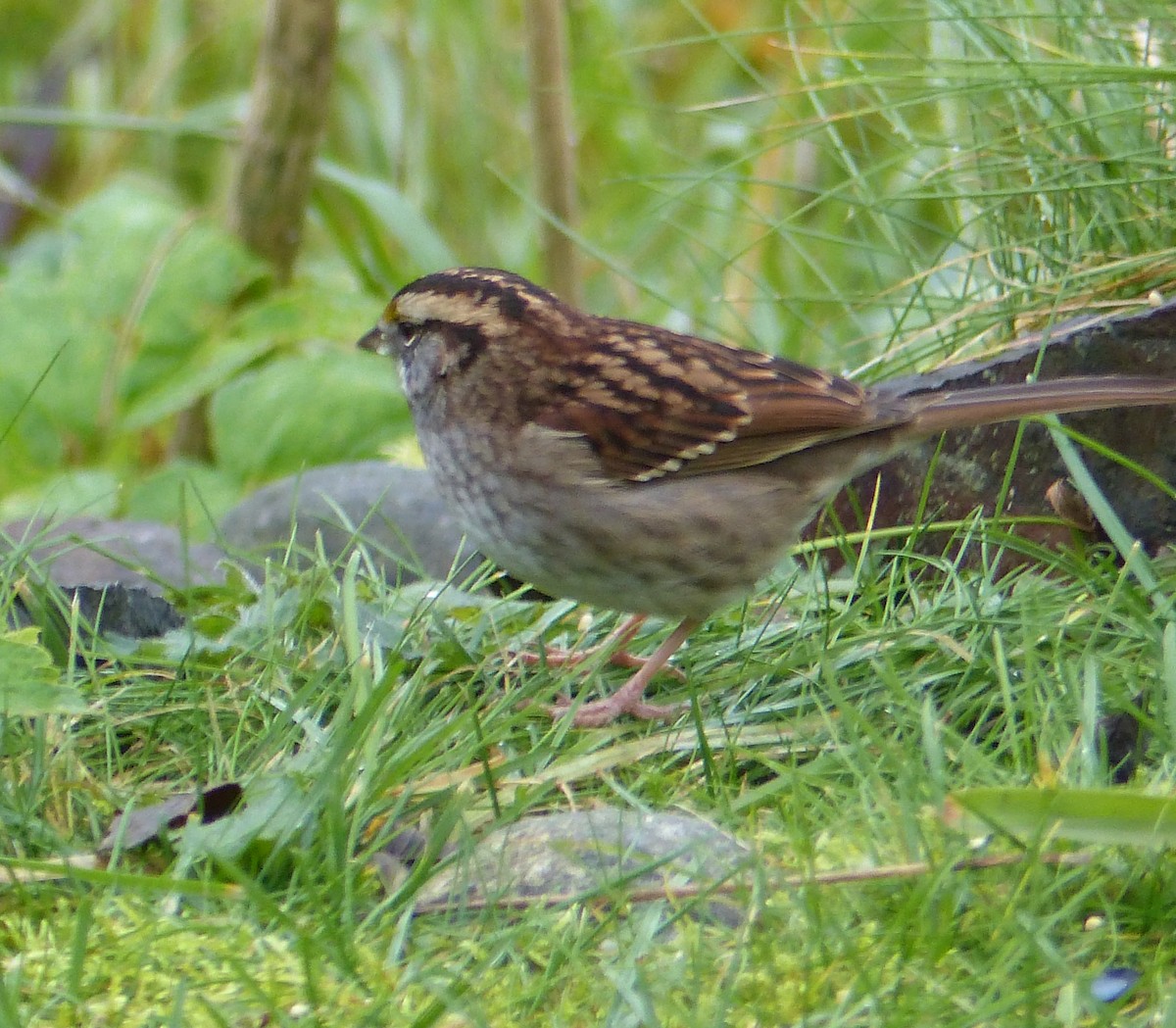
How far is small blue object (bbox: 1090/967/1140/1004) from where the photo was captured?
226 cm

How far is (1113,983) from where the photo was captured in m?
2.29

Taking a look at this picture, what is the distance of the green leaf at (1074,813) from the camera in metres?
2.35

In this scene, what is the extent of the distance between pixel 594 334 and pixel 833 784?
1361mm

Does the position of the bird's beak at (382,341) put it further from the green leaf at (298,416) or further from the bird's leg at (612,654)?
the green leaf at (298,416)

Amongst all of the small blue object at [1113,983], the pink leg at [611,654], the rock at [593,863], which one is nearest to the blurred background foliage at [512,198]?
the pink leg at [611,654]

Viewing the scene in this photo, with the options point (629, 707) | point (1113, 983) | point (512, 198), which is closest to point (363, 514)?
point (629, 707)

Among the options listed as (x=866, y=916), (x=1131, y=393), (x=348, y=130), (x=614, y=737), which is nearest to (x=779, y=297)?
(x=1131, y=393)

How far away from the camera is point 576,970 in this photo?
7.79ft

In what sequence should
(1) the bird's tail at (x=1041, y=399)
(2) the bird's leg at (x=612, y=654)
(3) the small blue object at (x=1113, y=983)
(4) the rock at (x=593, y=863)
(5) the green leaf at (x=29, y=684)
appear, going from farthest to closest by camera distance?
(2) the bird's leg at (x=612, y=654) < (1) the bird's tail at (x=1041, y=399) < (5) the green leaf at (x=29, y=684) < (4) the rock at (x=593, y=863) < (3) the small blue object at (x=1113, y=983)

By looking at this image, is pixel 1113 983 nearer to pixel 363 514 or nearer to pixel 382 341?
pixel 382 341

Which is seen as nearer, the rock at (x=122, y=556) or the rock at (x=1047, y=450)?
the rock at (x=1047, y=450)

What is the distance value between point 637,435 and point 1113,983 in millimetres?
1637

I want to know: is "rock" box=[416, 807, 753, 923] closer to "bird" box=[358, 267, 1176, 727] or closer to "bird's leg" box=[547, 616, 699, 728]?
"bird's leg" box=[547, 616, 699, 728]

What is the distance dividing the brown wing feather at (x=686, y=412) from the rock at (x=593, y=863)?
39.2 inches
